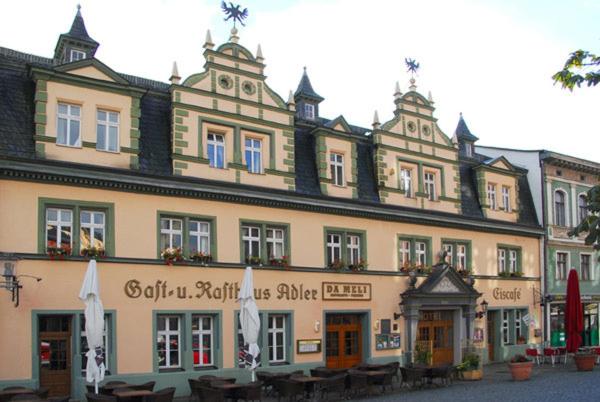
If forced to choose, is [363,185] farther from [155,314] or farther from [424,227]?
[155,314]

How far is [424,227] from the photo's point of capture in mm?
29453

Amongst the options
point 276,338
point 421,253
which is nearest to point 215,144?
point 276,338

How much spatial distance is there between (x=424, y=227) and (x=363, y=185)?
3.57m

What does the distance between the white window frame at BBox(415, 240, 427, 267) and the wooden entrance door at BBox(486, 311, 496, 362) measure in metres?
5.01

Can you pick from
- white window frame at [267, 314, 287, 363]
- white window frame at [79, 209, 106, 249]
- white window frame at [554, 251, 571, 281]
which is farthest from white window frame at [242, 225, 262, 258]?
white window frame at [554, 251, 571, 281]

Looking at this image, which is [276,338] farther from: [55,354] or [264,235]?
[55,354]

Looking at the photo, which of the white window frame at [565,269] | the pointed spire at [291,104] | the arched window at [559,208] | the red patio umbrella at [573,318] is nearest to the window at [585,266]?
the white window frame at [565,269]

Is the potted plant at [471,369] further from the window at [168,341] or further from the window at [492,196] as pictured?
the window at [168,341]

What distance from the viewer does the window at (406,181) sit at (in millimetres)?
28969

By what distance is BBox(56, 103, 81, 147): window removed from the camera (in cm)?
2009

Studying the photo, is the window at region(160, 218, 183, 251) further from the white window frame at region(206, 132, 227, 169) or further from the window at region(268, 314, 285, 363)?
the window at region(268, 314, 285, 363)

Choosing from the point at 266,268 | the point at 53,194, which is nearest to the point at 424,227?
the point at 266,268

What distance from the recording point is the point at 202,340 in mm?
22312

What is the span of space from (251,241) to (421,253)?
343 inches
